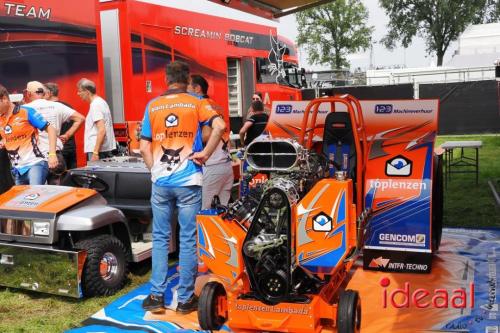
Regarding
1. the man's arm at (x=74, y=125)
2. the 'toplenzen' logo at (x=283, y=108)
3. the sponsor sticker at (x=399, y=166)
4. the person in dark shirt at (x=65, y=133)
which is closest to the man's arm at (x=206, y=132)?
the 'toplenzen' logo at (x=283, y=108)

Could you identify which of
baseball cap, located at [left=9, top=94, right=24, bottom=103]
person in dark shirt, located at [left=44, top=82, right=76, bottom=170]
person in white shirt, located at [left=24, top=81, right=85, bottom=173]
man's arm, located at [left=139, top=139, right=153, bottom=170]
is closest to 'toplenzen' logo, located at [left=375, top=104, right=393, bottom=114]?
man's arm, located at [left=139, top=139, right=153, bottom=170]

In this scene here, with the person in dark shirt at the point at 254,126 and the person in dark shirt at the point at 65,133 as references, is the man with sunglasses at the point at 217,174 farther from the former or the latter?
the person in dark shirt at the point at 65,133

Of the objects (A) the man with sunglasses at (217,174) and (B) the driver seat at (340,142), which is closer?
(B) the driver seat at (340,142)

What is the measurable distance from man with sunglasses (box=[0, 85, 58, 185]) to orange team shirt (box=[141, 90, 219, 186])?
65.9 inches

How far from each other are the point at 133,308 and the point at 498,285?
2.81 m

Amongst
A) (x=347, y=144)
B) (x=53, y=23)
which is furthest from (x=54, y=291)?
(x=53, y=23)

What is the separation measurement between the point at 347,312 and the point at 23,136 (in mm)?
3510

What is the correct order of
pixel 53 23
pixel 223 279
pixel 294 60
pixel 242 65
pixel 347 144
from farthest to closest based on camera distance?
pixel 294 60 < pixel 242 65 < pixel 53 23 < pixel 347 144 < pixel 223 279

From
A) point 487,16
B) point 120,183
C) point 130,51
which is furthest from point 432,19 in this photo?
point 120,183

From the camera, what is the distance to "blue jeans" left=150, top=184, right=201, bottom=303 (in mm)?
4004

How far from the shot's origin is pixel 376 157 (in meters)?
4.75

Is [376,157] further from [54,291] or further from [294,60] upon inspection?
[294,60]

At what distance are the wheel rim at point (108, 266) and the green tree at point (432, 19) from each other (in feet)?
133

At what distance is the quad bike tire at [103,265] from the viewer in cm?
424
